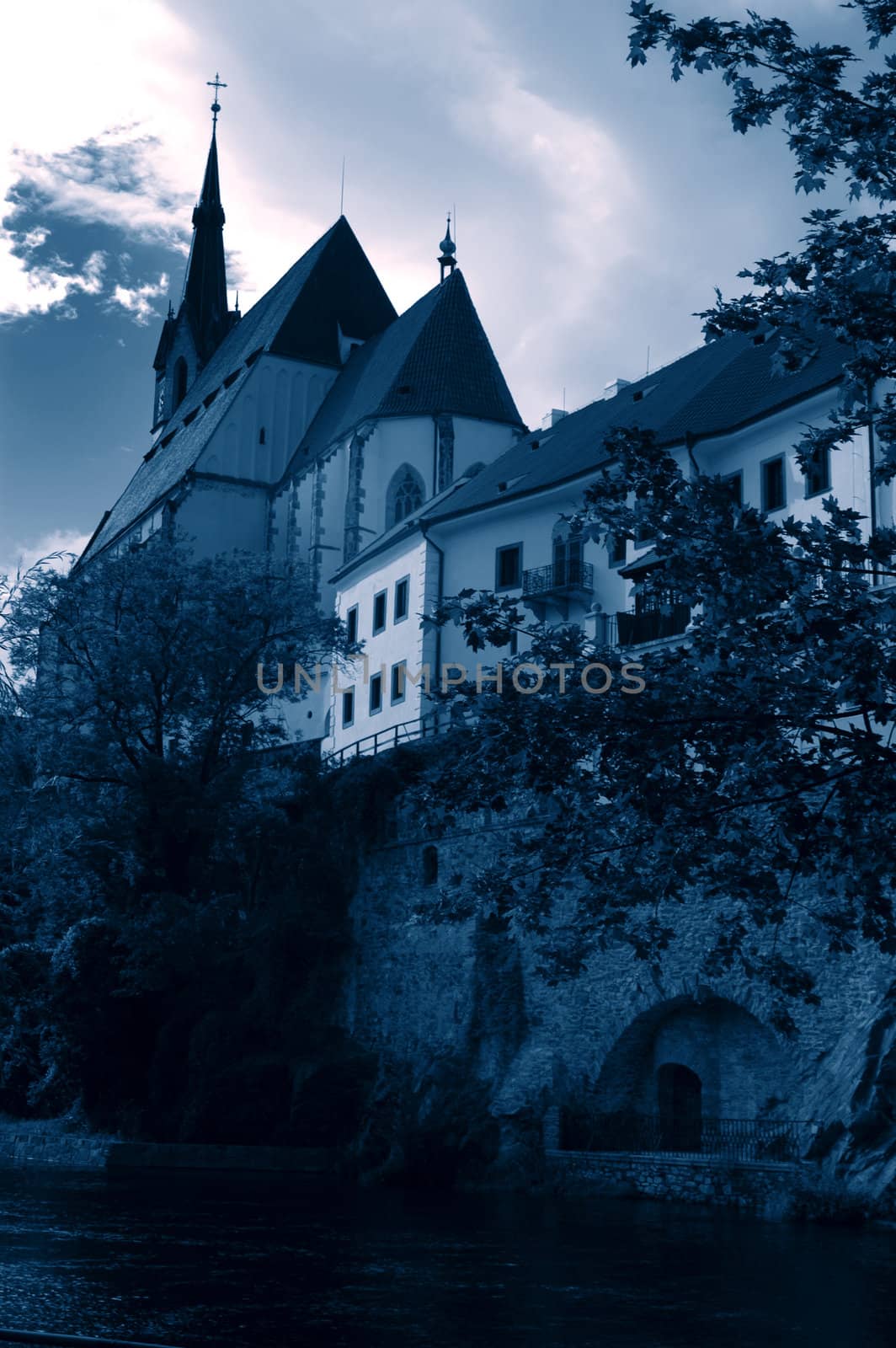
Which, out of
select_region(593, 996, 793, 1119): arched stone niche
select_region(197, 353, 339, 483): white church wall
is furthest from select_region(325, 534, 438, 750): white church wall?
select_region(197, 353, 339, 483): white church wall

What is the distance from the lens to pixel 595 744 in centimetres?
1217

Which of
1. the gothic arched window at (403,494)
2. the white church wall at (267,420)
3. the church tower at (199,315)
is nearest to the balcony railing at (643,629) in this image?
the gothic arched window at (403,494)

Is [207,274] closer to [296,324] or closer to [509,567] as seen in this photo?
[296,324]

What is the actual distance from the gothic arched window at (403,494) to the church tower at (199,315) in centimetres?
2905

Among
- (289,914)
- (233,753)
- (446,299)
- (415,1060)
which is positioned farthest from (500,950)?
(446,299)

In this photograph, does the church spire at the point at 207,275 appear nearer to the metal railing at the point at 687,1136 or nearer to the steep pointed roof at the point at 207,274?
the steep pointed roof at the point at 207,274

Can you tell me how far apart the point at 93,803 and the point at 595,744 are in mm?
24733

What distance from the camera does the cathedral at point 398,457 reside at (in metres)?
33.5

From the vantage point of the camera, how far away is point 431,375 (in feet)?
184

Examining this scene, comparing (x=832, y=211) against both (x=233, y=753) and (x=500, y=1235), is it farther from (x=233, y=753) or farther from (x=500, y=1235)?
(x=233, y=753)

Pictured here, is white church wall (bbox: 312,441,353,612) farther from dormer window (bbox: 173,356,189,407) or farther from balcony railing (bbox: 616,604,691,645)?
dormer window (bbox: 173,356,189,407)

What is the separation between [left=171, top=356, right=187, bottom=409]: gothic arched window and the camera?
8262 cm

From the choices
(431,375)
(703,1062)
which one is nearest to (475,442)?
(431,375)

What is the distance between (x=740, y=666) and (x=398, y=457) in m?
44.2
